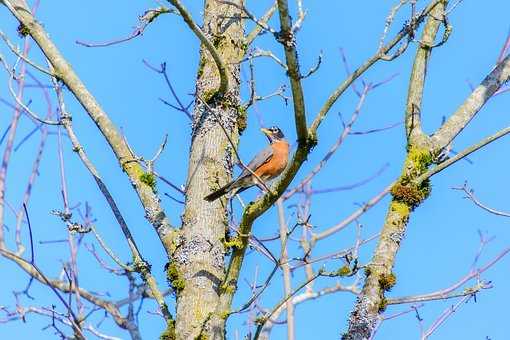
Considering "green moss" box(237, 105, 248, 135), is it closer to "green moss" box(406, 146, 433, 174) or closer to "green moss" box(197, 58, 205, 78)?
"green moss" box(197, 58, 205, 78)

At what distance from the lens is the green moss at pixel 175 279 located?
546cm

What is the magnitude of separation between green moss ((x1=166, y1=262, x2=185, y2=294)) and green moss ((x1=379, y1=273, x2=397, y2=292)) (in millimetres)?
1266

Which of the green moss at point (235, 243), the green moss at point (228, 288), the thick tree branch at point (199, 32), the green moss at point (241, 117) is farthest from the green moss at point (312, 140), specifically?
the green moss at point (241, 117)

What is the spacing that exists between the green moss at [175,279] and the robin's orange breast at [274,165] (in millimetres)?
2633

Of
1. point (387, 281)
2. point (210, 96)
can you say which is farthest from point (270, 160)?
point (387, 281)

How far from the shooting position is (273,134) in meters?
8.67

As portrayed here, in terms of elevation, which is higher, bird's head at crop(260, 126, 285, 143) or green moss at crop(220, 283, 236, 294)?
bird's head at crop(260, 126, 285, 143)

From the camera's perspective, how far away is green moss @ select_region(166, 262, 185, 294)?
546 cm

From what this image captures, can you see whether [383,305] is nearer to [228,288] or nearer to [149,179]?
[228,288]

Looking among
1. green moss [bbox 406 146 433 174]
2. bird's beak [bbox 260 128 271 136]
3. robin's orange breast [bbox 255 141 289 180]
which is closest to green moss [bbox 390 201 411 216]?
green moss [bbox 406 146 433 174]

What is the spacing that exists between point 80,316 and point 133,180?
1.06 m

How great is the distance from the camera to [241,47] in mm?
6660

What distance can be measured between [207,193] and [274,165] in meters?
2.41

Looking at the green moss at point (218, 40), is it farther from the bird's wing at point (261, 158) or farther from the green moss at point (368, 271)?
the green moss at point (368, 271)
